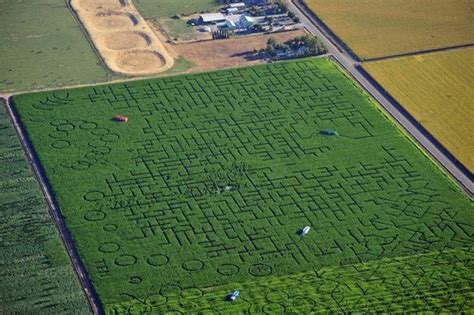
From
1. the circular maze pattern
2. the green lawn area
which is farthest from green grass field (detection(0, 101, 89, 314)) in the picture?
the green lawn area

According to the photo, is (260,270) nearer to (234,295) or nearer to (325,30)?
(234,295)

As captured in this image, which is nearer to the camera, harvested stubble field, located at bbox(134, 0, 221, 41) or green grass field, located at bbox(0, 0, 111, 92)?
green grass field, located at bbox(0, 0, 111, 92)

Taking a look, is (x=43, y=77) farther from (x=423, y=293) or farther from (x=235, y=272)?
(x=423, y=293)

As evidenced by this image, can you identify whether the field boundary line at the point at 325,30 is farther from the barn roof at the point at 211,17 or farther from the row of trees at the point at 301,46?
the barn roof at the point at 211,17

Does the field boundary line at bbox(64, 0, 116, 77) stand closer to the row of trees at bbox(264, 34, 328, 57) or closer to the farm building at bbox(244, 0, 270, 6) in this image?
the row of trees at bbox(264, 34, 328, 57)

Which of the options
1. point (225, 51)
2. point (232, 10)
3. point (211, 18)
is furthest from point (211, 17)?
point (225, 51)

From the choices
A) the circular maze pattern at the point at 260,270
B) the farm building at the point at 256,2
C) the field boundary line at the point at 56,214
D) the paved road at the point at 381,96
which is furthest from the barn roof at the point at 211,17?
the circular maze pattern at the point at 260,270

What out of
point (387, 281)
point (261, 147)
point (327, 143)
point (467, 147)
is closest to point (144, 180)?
point (261, 147)
